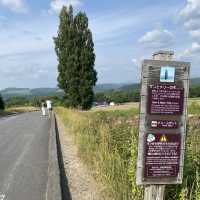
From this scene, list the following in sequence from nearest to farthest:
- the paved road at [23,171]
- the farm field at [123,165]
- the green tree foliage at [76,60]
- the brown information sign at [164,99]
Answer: the brown information sign at [164,99]
the farm field at [123,165]
the paved road at [23,171]
the green tree foliage at [76,60]

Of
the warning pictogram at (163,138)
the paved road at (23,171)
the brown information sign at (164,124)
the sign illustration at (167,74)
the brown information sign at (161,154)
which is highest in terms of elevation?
the sign illustration at (167,74)

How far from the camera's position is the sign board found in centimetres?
496

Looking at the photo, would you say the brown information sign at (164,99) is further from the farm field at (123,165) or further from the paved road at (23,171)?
the paved road at (23,171)

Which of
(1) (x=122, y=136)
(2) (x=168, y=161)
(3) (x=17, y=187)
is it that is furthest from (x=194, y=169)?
(3) (x=17, y=187)

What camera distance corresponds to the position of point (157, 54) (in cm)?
511

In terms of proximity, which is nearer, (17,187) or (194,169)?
(194,169)

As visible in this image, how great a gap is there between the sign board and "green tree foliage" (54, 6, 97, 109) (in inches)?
1584

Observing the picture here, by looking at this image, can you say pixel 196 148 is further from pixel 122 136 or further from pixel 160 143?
pixel 122 136

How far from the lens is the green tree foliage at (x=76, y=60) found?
45.6 metres

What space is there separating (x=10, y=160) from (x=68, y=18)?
127 ft

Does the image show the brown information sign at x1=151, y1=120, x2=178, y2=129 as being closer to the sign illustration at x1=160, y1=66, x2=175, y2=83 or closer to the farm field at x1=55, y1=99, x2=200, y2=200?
the sign illustration at x1=160, y1=66, x2=175, y2=83

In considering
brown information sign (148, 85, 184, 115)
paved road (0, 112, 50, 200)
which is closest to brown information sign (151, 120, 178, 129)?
brown information sign (148, 85, 184, 115)

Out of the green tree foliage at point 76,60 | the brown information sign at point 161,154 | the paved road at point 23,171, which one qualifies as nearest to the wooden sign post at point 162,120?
the brown information sign at point 161,154

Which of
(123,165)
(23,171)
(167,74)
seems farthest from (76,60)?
(167,74)
